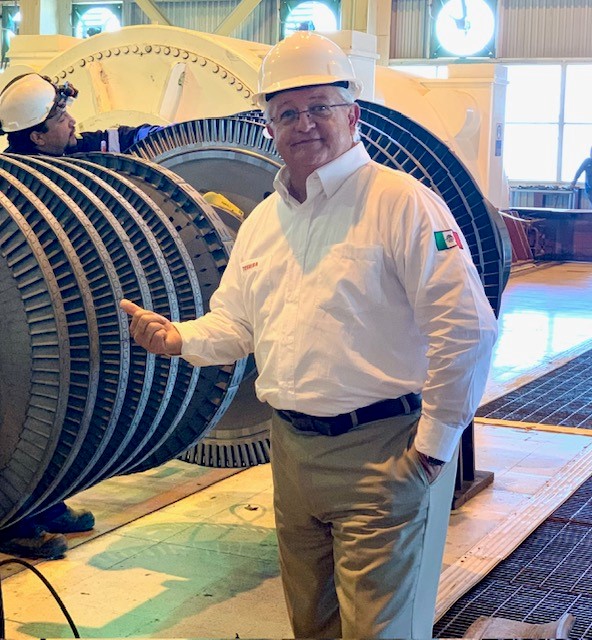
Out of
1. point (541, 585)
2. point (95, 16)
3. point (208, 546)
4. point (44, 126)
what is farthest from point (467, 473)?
point (95, 16)

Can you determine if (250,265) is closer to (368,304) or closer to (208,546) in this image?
(368,304)

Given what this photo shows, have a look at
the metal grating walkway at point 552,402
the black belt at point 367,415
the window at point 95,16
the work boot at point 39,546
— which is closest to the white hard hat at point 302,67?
the black belt at point 367,415

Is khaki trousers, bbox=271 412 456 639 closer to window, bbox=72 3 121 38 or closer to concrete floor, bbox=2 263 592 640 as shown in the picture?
concrete floor, bbox=2 263 592 640

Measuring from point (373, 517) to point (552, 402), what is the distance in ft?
14.7

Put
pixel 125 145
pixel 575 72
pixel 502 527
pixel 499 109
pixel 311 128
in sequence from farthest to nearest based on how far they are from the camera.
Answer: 1. pixel 575 72
2. pixel 499 109
3. pixel 125 145
4. pixel 502 527
5. pixel 311 128

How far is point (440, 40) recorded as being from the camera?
67.1 feet

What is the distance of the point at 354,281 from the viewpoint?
2195 millimetres

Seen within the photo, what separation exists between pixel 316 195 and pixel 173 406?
4.93 ft

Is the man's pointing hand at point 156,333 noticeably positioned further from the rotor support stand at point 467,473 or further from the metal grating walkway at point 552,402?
the metal grating walkway at point 552,402

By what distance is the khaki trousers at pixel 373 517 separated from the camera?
2205mm

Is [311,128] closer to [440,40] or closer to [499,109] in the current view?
[499,109]

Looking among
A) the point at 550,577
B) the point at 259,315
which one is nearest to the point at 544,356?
the point at 550,577

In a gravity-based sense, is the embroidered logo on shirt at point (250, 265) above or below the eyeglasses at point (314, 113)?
below

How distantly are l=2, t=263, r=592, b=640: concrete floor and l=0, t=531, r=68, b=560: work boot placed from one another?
49mm
